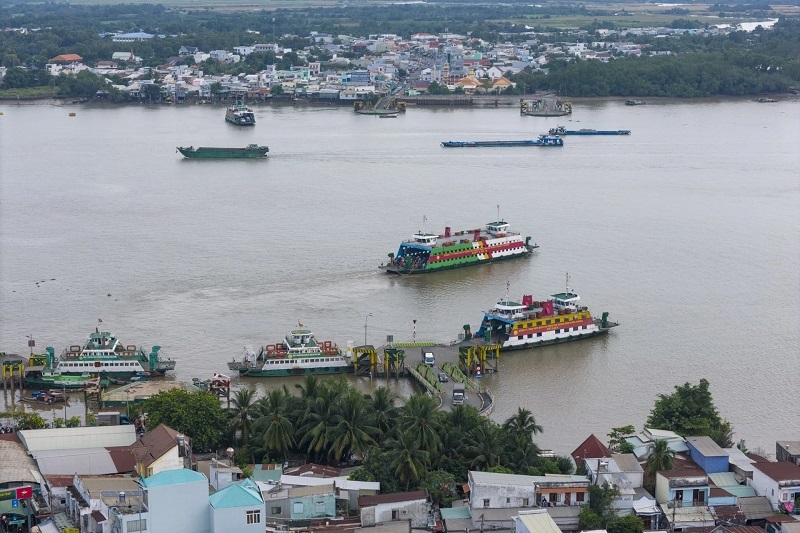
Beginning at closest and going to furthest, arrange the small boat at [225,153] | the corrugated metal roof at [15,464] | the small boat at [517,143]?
the corrugated metal roof at [15,464]
the small boat at [225,153]
the small boat at [517,143]

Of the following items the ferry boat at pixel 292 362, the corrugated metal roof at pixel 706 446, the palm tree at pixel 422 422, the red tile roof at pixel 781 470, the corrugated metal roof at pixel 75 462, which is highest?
the palm tree at pixel 422 422

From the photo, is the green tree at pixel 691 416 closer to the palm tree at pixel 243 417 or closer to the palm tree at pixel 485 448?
the palm tree at pixel 485 448

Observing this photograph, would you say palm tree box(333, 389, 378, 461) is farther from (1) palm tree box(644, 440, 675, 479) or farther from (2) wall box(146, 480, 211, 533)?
(1) palm tree box(644, 440, 675, 479)

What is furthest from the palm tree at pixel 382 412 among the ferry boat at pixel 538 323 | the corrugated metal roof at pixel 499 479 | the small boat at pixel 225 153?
the small boat at pixel 225 153

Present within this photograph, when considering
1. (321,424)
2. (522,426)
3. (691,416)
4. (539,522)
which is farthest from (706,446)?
(321,424)

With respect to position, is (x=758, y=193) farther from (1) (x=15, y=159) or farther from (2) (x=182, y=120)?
(2) (x=182, y=120)

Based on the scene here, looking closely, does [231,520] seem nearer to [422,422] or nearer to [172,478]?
[172,478]
